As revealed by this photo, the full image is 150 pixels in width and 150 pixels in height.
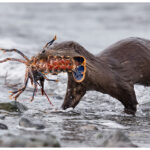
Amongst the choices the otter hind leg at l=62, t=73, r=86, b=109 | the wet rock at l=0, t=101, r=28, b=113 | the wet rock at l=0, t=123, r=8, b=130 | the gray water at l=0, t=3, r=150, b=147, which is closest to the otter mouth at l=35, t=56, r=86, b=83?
the otter hind leg at l=62, t=73, r=86, b=109

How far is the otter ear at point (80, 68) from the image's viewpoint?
472 cm

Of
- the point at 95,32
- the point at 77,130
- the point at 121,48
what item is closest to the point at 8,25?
the point at 95,32

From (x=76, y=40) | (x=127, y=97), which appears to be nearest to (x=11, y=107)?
(x=127, y=97)

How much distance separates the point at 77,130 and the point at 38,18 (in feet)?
56.1

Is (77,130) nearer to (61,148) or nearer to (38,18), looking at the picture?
(61,148)

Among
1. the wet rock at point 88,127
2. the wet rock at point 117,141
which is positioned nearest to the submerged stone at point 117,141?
the wet rock at point 117,141

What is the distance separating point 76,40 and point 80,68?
33.4 feet

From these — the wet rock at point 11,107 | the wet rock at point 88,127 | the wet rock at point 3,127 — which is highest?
the wet rock at point 11,107

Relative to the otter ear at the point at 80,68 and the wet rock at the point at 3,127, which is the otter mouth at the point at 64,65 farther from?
the wet rock at the point at 3,127

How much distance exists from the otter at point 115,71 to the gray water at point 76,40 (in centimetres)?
26

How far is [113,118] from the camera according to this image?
518 centimetres

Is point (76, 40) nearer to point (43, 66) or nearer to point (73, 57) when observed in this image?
point (73, 57)

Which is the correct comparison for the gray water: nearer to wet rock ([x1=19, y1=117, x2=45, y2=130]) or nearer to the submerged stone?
wet rock ([x1=19, y1=117, x2=45, y2=130])

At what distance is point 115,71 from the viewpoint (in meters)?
5.33
